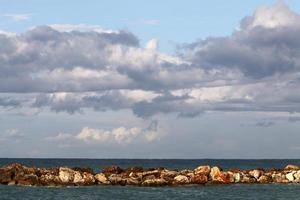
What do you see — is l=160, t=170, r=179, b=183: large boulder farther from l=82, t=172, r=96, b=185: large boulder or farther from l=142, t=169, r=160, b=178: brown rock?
l=82, t=172, r=96, b=185: large boulder

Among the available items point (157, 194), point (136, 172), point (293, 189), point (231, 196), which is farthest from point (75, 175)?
point (293, 189)

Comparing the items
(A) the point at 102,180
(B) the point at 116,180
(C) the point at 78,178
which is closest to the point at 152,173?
(B) the point at 116,180

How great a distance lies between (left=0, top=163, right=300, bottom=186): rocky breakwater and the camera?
9925 cm

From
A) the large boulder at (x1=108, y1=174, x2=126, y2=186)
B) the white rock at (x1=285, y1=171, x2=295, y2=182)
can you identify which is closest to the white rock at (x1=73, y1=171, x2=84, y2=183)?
the large boulder at (x1=108, y1=174, x2=126, y2=186)

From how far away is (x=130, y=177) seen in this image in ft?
333

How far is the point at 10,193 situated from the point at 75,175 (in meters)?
14.8

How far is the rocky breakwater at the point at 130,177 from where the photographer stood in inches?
3907

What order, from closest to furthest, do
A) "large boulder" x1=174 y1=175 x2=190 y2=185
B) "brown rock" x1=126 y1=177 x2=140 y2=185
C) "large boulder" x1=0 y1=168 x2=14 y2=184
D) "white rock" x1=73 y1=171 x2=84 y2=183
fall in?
"white rock" x1=73 y1=171 x2=84 y2=183 → "brown rock" x1=126 y1=177 x2=140 y2=185 → "large boulder" x1=0 y1=168 x2=14 y2=184 → "large boulder" x1=174 y1=175 x2=190 y2=185

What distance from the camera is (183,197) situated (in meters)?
83.6

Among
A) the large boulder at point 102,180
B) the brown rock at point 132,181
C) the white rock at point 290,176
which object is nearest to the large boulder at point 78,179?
the large boulder at point 102,180

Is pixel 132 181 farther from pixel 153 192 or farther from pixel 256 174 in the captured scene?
pixel 256 174

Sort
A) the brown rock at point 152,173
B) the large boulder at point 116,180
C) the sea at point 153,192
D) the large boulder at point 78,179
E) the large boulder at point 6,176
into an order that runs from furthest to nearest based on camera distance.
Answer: the brown rock at point 152,173 < the large boulder at point 6,176 < the large boulder at point 116,180 < the large boulder at point 78,179 < the sea at point 153,192

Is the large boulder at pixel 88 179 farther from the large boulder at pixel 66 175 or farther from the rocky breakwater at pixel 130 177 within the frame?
the large boulder at pixel 66 175

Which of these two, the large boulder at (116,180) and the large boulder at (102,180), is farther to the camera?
the large boulder at (116,180)
